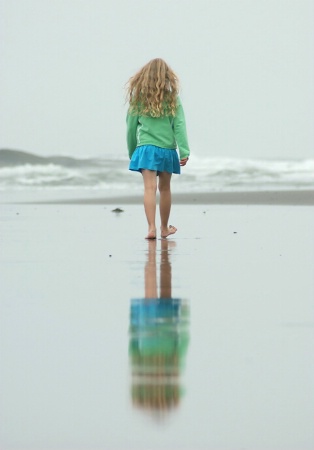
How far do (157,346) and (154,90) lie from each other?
620cm

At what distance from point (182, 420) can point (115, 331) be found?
4.71 feet

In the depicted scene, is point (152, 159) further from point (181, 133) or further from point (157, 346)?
point (157, 346)

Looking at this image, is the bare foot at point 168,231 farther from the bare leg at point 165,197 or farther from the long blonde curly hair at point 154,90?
the long blonde curly hair at point 154,90

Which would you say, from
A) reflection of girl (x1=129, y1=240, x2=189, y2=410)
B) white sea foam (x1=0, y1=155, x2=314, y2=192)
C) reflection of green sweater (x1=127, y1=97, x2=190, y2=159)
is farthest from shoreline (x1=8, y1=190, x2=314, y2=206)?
reflection of girl (x1=129, y1=240, x2=189, y2=410)

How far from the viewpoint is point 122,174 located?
27453 millimetres

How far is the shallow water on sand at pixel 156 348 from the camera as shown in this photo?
3270 mm

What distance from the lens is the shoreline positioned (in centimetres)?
1641

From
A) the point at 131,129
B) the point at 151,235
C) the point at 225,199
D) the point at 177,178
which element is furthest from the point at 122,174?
the point at 151,235

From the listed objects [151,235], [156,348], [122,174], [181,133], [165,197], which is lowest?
[156,348]

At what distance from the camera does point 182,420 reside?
3.34 meters

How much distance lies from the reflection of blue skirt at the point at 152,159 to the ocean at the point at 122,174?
10.4 metres

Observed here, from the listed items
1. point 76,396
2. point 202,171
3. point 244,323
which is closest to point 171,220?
point 244,323

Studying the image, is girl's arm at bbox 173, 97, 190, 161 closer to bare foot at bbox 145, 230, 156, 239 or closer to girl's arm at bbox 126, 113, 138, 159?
girl's arm at bbox 126, 113, 138, 159

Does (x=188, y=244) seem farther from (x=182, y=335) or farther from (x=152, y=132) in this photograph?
(x=182, y=335)
